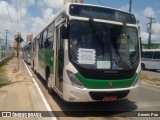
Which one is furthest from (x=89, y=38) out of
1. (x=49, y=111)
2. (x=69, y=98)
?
(x=49, y=111)

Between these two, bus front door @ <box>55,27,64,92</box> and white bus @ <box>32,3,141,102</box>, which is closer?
white bus @ <box>32,3,141,102</box>

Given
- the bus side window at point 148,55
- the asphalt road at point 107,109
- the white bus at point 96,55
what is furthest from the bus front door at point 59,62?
the bus side window at point 148,55

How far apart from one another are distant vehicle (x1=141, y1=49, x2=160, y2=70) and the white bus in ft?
77.5

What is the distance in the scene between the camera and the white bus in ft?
28.2

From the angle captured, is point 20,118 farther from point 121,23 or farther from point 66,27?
point 121,23

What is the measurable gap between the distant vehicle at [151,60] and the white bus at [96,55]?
2362 cm

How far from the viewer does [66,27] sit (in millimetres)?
8688

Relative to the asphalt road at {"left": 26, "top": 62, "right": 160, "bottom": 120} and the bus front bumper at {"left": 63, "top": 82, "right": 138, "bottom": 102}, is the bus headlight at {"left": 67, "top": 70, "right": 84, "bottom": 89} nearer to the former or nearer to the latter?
the bus front bumper at {"left": 63, "top": 82, "right": 138, "bottom": 102}

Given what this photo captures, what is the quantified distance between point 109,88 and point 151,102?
3005mm

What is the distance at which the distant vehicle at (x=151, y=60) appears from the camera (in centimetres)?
3238

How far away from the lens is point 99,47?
8.85 metres

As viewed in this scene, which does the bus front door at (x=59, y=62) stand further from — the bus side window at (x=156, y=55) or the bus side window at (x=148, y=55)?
the bus side window at (x=148, y=55)

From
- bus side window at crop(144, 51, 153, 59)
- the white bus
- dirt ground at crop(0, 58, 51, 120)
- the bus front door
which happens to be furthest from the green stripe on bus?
bus side window at crop(144, 51, 153, 59)

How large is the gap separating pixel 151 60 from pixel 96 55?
84.2 ft
